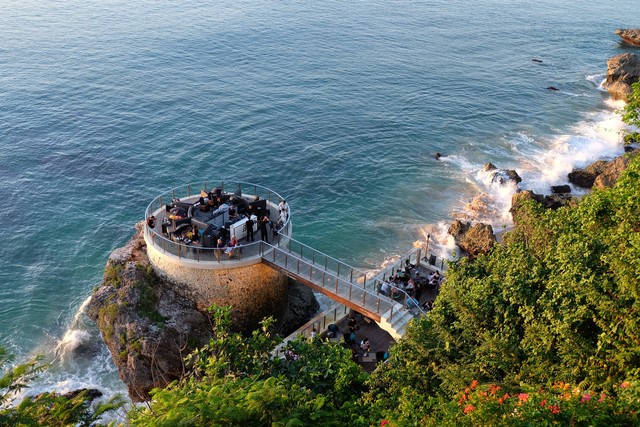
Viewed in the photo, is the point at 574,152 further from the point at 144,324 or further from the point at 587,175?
the point at 144,324

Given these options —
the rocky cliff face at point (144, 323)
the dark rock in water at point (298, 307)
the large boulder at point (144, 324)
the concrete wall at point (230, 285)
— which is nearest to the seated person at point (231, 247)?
the concrete wall at point (230, 285)

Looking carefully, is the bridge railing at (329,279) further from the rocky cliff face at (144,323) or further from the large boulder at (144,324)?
the large boulder at (144,324)

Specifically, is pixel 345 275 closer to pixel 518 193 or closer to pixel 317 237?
pixel 317 237

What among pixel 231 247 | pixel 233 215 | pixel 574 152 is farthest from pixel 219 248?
pixel 574 152

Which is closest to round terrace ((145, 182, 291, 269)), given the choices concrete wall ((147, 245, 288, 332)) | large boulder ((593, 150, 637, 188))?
concrete wall ((147, 245, 288, 332))

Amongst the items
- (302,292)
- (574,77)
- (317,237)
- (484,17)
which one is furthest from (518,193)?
(484,17)

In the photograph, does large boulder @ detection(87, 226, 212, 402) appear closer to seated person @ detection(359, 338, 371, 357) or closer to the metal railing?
the metal railing
